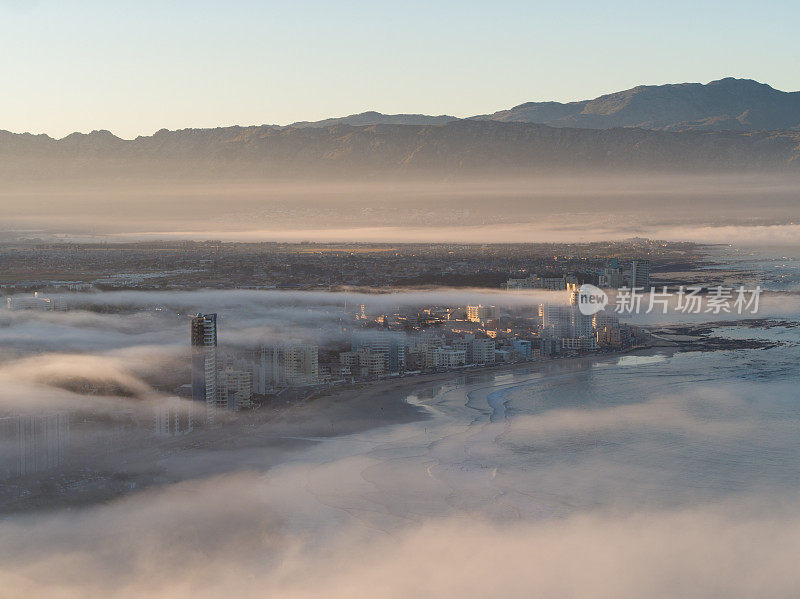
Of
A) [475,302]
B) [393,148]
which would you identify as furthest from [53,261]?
[393,148]

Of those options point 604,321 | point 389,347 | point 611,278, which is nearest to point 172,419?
point 389,347

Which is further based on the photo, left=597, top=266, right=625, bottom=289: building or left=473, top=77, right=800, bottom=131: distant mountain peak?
left=473, top=77, right=800, bottom=131: distant mountain peak

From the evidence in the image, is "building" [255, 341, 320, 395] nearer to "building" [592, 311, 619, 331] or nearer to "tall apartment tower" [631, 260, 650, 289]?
"building" [592, 311, 619, 331]

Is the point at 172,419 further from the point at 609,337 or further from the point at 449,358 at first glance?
the point at 609,337

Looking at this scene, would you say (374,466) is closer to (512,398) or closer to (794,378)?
(512,398)

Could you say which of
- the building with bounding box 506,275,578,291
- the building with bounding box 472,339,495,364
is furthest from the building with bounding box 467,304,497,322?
the building with bounding box 506,275,578,291

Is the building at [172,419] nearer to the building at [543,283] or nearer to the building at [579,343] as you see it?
the building at [579,343]
